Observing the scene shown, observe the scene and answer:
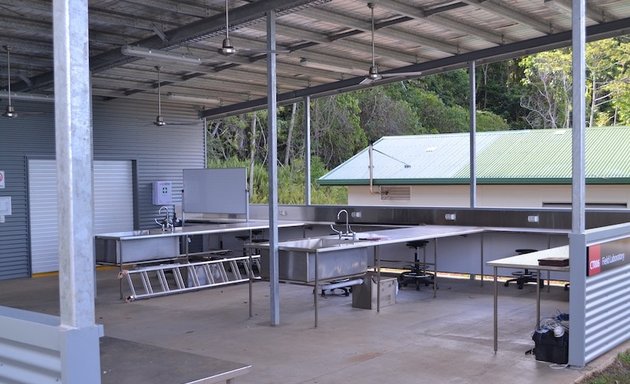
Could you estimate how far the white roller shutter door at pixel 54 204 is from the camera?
41.1 ft

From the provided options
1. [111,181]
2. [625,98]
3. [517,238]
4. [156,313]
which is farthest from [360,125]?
[156,313]

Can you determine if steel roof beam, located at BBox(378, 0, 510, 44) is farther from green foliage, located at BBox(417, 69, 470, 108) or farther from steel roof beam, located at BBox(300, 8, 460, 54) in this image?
green foliage, located at BBox(417, 69, 470, 108)

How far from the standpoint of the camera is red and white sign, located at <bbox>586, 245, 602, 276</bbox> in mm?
5727

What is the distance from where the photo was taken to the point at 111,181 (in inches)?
551

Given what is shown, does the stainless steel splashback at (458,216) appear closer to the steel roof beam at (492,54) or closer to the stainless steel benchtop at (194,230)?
the stainless steel benchtop at (194,230)

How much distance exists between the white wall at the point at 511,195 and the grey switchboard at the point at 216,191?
539 cm

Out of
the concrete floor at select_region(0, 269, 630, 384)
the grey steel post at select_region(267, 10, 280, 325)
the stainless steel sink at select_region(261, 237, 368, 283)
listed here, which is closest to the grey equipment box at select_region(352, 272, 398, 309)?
Result: the concrete floor at select_region(0, 269, 630, 384)

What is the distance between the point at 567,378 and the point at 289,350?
2534mm

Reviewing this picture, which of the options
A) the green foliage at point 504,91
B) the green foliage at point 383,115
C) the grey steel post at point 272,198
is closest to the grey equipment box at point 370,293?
the grey steel post at point 272,198

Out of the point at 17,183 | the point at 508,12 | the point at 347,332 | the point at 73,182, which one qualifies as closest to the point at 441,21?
the point at 508,12

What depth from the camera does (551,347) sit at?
5.85 meters

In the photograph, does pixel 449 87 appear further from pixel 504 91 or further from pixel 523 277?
pixel 523 277

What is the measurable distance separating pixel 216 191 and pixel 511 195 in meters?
8.24

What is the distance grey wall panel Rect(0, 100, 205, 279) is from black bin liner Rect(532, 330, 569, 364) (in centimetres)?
958
